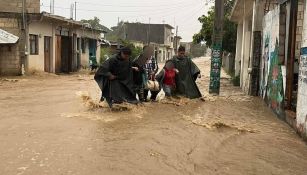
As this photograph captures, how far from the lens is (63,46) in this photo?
28141mm

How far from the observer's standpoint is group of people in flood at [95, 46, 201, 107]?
10.9 meters

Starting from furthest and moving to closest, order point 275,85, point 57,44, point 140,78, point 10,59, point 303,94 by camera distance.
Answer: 1. point 57,44
2. point 10,59
3. point 140,78
4. point 275,85
5. point 303,94

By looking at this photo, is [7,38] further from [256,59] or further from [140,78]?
[256,59]

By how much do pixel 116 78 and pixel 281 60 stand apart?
3.72 meters

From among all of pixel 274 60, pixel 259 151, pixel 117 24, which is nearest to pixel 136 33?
pixel 117 24

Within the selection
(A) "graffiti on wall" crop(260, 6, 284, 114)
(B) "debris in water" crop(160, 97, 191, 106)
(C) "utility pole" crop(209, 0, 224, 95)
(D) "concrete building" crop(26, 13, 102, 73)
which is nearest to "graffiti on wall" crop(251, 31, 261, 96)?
(A) "graffiti on wall" crop(260, 6, 284, 114)

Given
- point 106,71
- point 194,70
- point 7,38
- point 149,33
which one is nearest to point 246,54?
point 194,70

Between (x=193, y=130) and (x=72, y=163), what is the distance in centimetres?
321

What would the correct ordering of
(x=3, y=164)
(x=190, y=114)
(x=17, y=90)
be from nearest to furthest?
1. (x=3, y=164)
2. (x=190, y=114)
3. (x=17, y=90)

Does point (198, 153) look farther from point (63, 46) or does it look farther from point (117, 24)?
point (117, 24)

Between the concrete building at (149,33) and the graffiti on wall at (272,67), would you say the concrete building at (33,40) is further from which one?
the concrete building at (149,33)

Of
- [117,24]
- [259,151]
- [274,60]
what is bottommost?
[259,151]

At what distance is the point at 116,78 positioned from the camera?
11.0m

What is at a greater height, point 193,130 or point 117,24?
point 117,24
